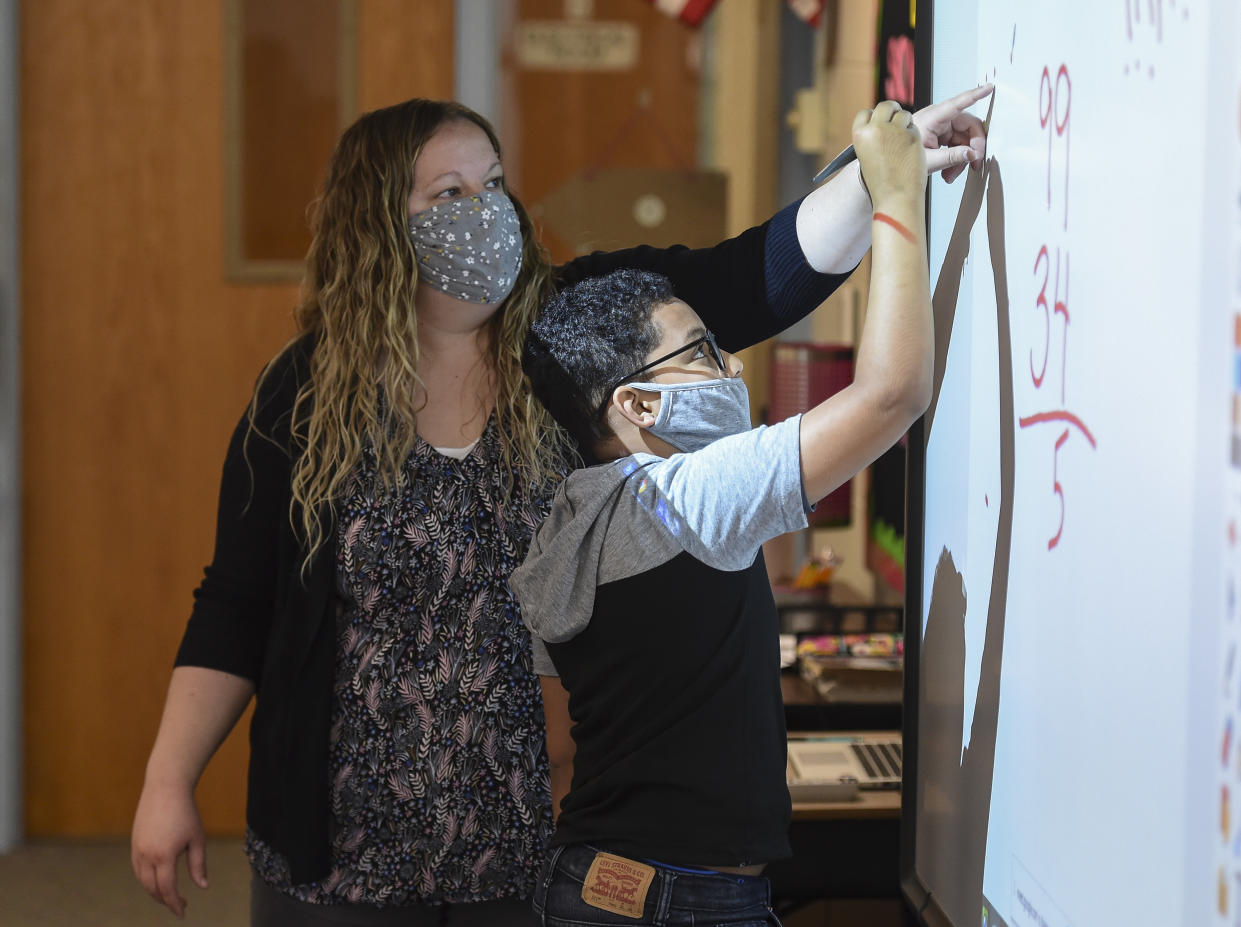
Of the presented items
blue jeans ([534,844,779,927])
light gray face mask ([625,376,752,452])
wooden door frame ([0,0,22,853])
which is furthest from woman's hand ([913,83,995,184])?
wooden door frame ([0,0,22,853])

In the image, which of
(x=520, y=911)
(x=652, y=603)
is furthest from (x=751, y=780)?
(x=520, y=911)

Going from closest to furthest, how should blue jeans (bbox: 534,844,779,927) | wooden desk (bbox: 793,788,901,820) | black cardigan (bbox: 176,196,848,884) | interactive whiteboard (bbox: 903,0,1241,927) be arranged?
interactive whiteboard (bbox: 903,0,1241,927)
blue jeans (bbox: 534,844,779,927)
black cardigan (bbox: 176,196,848,884)
wooden desk (bbox: 793,788,901,820)

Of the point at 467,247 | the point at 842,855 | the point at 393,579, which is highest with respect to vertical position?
the point at 467,247

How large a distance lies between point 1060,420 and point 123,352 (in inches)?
107

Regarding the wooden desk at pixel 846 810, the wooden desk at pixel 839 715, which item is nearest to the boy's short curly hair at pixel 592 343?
the wooden desk at pixel 846 810

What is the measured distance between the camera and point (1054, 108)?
0.81 m

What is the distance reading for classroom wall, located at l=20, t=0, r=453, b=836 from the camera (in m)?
3.00

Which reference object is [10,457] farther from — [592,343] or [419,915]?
[592,343]

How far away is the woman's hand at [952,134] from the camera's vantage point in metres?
0.98

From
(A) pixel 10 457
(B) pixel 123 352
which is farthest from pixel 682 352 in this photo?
(A) pixel 10 457

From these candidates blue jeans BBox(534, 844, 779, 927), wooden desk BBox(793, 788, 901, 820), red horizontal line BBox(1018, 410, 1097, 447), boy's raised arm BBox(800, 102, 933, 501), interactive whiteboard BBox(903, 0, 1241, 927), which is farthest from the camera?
wooden desk BBox(793, 788, 901, 820)

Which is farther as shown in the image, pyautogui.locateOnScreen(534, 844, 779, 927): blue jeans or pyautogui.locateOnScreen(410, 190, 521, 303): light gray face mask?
pyautogui.locateOnScreen(410, 190, 521, 303): light gray face mask

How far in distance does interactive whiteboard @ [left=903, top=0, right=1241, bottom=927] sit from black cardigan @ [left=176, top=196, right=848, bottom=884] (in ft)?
0.75

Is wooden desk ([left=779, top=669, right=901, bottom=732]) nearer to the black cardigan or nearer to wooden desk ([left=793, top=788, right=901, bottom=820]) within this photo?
wooden desk ([left=793, top=788, right=901, bottom=820])
